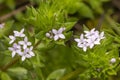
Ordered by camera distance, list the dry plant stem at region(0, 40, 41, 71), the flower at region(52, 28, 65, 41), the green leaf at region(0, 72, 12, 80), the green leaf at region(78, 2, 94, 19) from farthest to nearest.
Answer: the green leaf at region(78, 2, 94, 19)
the green leaf at region(0, 72, 12, 80)
the dry plant stem at region(0, 40, 41, 71)
the flower at region(52, 28, 65, 41)

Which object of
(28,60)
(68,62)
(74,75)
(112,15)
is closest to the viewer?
(28,60)

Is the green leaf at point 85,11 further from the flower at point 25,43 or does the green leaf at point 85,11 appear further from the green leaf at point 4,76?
the flower at point 25,43

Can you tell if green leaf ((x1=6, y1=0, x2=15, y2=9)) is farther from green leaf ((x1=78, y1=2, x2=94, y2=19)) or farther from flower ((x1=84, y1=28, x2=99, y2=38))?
flower ((x1=84, y1=28, x2=99, y2=38))

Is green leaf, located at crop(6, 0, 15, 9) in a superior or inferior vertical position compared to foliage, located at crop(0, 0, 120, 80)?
superior

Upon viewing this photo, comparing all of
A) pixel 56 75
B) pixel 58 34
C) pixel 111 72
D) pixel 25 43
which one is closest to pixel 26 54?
pixel 25 43

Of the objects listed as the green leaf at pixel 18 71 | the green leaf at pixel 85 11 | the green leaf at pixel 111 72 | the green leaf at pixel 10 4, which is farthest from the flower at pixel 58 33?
the green leaf at pixel 10 4

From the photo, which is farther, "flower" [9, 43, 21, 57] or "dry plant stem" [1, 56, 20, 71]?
"dry plant stem" [1, 56, 20, 71]

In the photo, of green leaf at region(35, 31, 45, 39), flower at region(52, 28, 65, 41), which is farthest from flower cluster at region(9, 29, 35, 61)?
flower at region(52, 28, 65, 41)

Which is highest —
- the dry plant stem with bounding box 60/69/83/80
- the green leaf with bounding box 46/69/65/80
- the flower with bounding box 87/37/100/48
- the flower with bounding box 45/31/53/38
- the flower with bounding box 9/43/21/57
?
the flower with bounding box 9/43/21/57

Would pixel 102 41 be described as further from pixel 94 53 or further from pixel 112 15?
pixel 112 15

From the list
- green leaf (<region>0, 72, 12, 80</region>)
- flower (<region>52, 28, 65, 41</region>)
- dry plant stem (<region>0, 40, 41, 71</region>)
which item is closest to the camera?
flower (<region>52, 28, 65, 41</region>)

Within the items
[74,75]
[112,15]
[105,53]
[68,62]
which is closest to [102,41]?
[105,53]
